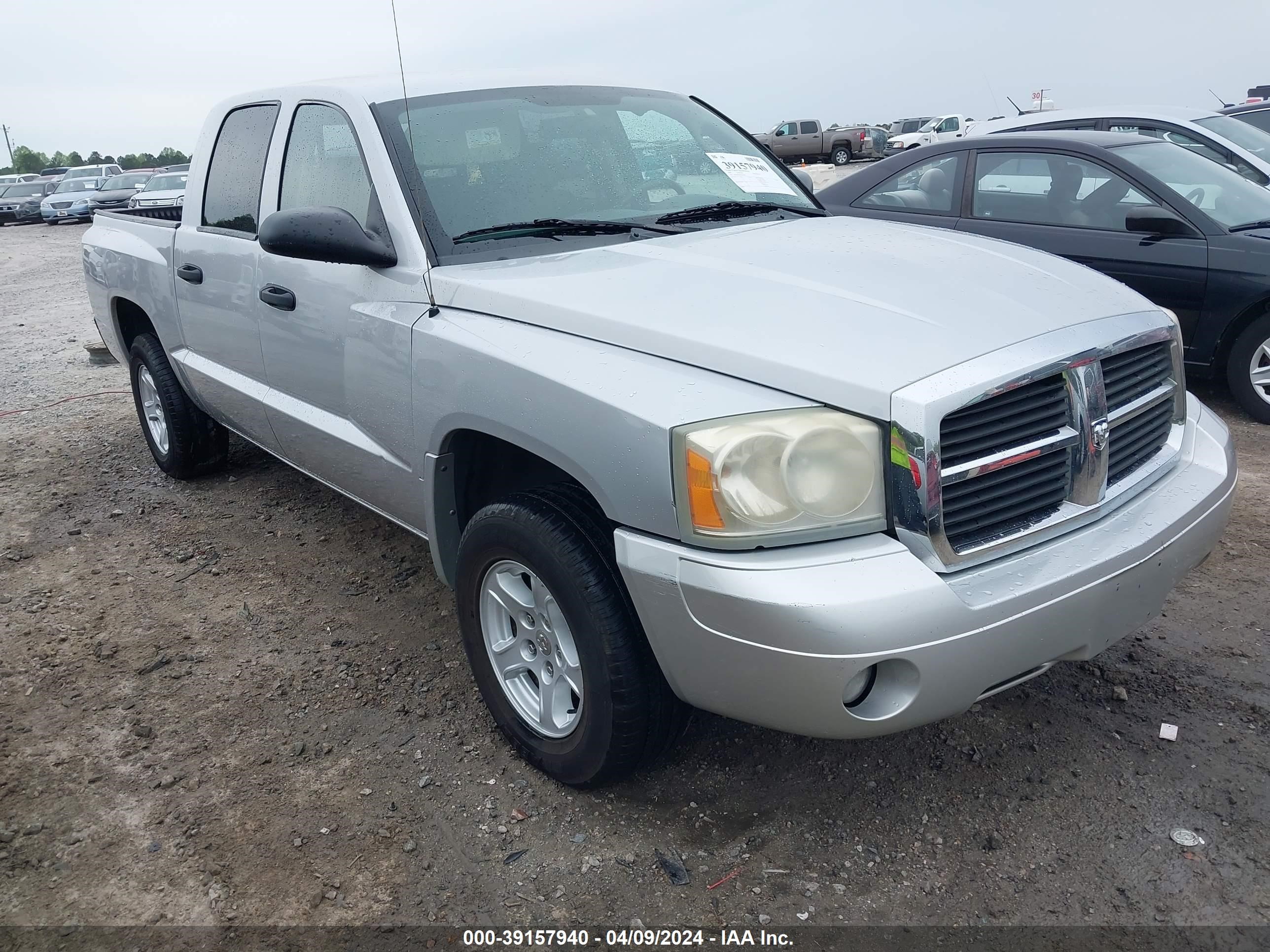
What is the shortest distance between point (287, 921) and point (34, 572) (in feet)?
8.89

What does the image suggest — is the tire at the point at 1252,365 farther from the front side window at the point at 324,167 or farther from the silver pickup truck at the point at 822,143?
the silver pickup truck at the point at 822,143

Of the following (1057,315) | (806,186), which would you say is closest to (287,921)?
(1057,315)

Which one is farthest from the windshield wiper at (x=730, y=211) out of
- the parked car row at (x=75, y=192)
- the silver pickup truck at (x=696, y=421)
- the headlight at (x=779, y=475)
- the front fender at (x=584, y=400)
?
the parked car row at (x=75, y=192)

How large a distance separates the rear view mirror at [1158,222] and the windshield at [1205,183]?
184 millimetres

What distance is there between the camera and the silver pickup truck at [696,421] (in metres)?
2.00

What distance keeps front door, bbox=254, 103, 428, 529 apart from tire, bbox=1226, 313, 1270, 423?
14.9 feet

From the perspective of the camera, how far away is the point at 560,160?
3127 millimetres

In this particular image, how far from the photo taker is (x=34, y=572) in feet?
Result: 13.9

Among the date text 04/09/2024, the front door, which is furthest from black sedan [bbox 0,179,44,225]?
the date text 04/09/2024

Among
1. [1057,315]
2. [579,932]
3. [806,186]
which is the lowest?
[579,932]

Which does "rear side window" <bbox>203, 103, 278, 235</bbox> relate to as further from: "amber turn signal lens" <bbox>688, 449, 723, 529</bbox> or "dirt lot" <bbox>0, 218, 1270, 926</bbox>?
"amber turn signal lens" <bbox>688, 449, 723, 529</bbox>

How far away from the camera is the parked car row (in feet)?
82.7

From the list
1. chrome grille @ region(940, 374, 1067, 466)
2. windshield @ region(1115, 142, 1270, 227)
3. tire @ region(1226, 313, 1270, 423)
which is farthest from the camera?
windshield @ region(1115, 142, 1270, 227)

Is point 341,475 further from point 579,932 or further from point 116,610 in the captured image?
point 579,932
